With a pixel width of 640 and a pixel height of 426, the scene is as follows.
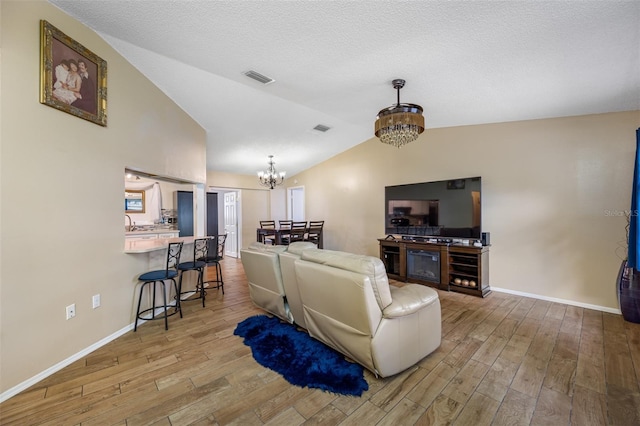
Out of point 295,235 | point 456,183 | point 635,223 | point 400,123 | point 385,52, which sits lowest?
point 295,235

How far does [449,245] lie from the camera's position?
13.3ft

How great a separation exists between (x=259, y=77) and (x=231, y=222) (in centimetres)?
520

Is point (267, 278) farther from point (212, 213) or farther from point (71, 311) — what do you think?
point (212, 213)

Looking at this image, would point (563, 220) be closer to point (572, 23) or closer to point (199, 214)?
point (572, 23)

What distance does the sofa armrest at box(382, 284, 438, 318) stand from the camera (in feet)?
6.04

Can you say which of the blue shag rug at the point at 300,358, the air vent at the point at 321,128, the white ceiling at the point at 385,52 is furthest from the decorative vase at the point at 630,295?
the air vent at the point at 321,128

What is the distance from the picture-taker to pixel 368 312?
70.1 inches

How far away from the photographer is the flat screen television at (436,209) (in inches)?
155

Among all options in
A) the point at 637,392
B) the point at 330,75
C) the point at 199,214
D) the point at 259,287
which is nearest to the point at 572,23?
the point at 330,75

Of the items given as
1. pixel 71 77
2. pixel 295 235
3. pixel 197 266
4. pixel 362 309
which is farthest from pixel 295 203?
pixel 362 309

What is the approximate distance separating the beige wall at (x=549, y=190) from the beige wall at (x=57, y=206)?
14.9ft

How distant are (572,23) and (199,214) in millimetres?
4895

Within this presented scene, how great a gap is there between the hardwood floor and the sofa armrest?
1.71 ft

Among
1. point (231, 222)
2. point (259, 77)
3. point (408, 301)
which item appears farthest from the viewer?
point (231, 222)
